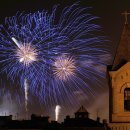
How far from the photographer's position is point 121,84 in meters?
40.5

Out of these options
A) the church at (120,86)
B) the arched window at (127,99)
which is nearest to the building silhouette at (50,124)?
the arched window at (127,99)

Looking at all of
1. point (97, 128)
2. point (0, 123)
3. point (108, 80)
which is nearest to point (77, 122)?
point (97, 128)

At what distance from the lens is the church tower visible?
1570 inches

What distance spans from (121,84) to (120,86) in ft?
0.60

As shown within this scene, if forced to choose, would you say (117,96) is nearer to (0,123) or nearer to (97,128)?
(97,128)

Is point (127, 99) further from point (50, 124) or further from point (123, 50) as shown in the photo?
point (50, 124)

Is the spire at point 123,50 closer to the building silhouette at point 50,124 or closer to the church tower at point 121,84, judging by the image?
the church tower at point 121,84

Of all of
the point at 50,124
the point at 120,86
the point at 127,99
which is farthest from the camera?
the point at 50,124

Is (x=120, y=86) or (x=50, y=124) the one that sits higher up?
(x=120, y=86)

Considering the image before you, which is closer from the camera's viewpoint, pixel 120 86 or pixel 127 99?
pixel 120 86

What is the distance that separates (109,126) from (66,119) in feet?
90.0

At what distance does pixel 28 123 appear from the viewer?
64.4 m

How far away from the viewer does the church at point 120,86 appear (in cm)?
3970

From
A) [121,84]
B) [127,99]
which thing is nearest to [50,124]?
[127,99]
